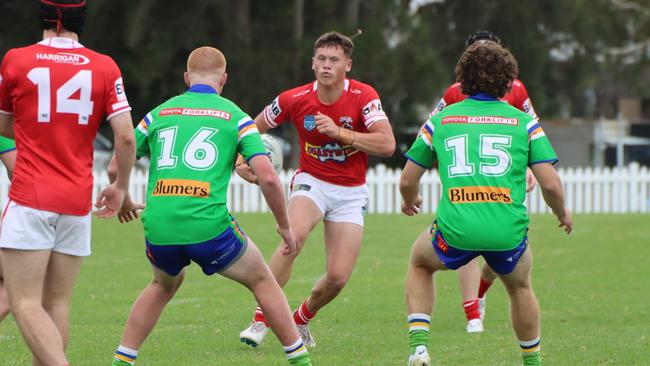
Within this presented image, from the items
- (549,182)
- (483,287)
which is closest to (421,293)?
(549,182)

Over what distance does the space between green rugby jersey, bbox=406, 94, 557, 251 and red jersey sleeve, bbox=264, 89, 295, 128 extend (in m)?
2.25

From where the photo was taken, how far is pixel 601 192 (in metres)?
25.8

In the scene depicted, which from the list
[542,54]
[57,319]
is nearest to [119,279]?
[57,319]

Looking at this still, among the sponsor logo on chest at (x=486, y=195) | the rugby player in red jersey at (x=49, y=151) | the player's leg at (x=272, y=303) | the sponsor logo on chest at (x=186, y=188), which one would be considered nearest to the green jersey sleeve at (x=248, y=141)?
the sponsor logo on chest at (x=186, y=188)

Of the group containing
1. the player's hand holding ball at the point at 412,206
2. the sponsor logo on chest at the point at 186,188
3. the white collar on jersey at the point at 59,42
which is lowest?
the player's hand holding ball at the point at 412,206

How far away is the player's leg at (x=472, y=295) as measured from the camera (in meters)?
9.89

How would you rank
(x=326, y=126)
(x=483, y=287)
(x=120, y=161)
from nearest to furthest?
1. (x=120, y=161)
2. (x=326, y=126)
3. (x=483, y=287)

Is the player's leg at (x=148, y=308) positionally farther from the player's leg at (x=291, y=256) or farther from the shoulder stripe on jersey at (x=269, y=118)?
the shoulder stripe on jersey at (x=269, y=118)

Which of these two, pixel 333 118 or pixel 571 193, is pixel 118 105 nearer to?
pixel 333 118

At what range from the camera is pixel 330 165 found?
9.19 m

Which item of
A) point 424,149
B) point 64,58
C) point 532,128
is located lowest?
point 424,149

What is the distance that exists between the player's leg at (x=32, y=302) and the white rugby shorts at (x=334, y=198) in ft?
10.1

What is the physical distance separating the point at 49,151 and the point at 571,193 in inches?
794

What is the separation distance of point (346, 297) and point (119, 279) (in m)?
2.85
